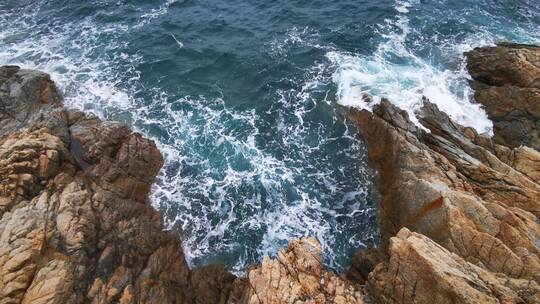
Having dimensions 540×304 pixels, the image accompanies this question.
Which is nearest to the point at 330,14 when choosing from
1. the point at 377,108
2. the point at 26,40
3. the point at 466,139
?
the point at 377,108

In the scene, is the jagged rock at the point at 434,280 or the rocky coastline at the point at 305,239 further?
the rocky coastline at the point at 305,239

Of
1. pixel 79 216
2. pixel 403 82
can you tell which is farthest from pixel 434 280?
pixel 403 82

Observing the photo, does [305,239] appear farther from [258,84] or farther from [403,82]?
[403,82]

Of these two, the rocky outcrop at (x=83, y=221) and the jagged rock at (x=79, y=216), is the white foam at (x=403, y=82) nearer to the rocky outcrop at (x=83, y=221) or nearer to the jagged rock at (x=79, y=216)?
the rocky outcrop at (x=83, y=221)

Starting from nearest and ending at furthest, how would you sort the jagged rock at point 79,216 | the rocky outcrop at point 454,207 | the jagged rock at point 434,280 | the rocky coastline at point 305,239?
the jagged rock at point 434,280 → the rocky outcrop at point 454,207 → the rocky coastline at point 305,239 → the jagged rock at point 79,216

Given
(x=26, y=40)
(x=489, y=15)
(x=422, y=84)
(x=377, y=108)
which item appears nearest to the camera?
(x=377, y=108)

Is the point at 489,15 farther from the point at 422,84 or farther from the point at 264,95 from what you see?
the point at 264,95

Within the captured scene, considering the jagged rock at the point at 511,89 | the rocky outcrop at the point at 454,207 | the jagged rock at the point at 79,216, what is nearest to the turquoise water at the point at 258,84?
the jagged rock at the point at 511,89
